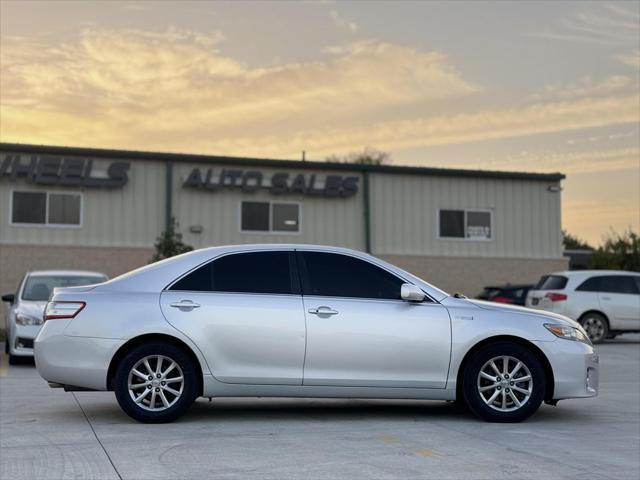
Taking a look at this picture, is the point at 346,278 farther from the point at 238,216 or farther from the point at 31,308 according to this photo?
the point at 238,216

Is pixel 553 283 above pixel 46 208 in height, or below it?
below

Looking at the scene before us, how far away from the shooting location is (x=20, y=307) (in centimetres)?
1606

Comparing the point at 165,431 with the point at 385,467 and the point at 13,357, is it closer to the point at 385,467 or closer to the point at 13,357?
the point at 385,467

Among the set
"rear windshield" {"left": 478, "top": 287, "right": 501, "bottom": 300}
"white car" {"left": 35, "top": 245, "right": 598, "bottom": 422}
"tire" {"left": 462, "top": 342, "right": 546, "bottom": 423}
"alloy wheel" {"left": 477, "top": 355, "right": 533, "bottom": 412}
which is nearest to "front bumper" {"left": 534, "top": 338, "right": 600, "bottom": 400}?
"white car" {"left": 35, "top": 245, "right": 598, "bottom": 422}

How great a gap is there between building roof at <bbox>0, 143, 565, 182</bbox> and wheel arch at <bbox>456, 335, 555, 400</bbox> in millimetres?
20446

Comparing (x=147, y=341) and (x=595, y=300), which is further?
(x=595, y=300)

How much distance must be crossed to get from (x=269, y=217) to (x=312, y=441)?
2214 cm

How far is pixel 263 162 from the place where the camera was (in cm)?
2966

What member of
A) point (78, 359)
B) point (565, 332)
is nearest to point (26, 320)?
point (78, 359)

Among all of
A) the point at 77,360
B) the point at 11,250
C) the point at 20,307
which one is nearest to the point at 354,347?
the point at 77,360

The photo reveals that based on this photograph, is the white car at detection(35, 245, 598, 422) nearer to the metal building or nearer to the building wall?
the metal building

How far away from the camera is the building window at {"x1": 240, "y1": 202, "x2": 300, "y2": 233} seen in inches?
1164

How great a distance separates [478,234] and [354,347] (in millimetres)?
23910

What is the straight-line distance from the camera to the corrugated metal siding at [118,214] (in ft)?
90.4
